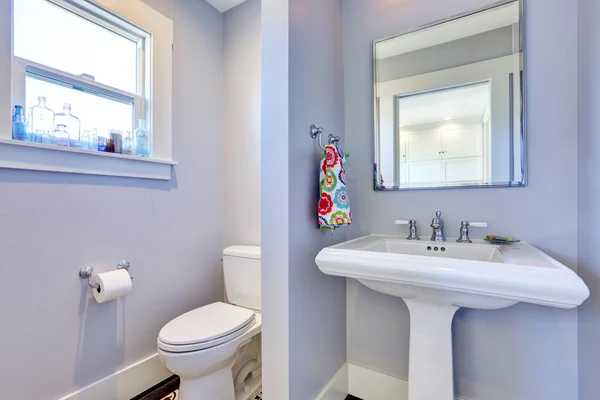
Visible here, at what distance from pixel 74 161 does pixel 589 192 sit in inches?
81.3

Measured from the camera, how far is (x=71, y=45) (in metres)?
1.35

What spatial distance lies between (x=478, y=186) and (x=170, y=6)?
2035 mm

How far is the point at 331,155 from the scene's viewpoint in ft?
3.78

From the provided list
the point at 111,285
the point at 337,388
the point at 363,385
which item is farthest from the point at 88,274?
the point at 363,385

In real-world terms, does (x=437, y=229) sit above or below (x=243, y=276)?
above

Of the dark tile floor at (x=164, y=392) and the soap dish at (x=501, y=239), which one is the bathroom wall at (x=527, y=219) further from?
the dark tile floor at (x=164, y=392)

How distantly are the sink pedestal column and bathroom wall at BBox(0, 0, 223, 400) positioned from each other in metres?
1.38

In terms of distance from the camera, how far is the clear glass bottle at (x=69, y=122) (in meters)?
1.27

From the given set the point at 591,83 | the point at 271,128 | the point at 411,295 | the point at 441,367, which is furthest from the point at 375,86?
the point at 441,367

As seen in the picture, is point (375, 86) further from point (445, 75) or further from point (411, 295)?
point (411, 295)

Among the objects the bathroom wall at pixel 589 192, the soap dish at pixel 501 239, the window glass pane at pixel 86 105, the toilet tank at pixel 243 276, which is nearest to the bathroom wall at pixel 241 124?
the toilet tank at pixel 243 276

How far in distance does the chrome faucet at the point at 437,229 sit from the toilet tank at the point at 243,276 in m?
0.97

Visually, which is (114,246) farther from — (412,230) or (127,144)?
(412,230)

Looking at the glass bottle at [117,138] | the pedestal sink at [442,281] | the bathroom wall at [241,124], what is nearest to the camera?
the pedestal sink at [442,281]
